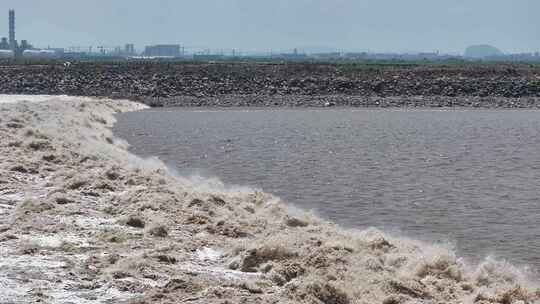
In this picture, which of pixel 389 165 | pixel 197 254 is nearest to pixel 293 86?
pixel 389 165

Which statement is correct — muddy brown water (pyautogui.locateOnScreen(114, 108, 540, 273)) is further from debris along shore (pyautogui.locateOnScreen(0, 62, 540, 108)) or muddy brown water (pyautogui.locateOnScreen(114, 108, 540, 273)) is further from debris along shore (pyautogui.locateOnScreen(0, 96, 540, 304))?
debris along shore (pyautogui.locateOnScreen(0, 62, 540, 108))

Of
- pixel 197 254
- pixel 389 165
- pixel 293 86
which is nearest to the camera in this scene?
pixel 197 254

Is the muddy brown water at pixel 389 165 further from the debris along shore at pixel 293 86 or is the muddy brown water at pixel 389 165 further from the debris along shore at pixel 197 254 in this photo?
the debris along shore at pixel 293 86

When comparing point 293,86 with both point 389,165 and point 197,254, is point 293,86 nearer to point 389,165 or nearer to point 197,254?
point 389,165

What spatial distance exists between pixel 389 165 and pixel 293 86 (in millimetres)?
53553

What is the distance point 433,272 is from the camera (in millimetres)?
13531

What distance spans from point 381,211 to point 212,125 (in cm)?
3075

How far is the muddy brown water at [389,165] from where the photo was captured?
1835 cm

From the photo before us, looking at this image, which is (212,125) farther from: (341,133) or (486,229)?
(486,229)

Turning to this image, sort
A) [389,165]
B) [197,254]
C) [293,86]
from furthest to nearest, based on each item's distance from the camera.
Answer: [293,86] < [389,165] < [197,254]

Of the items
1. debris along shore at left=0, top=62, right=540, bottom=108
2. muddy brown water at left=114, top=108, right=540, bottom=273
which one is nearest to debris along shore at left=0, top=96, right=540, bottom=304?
muddy brown water at left=114, top=108, right=540, bottom=273

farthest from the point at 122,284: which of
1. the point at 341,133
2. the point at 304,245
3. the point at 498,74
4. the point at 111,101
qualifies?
the point at 498,74

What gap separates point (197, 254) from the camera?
45.4 ft

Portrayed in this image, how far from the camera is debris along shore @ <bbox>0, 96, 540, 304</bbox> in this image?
37.9ft
